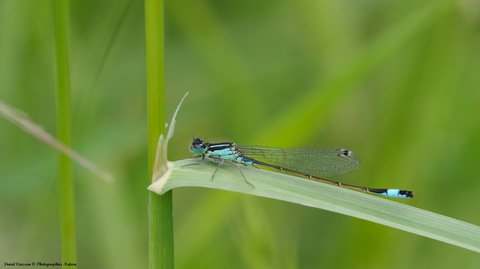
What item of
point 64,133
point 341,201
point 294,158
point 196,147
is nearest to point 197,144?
point 196,147

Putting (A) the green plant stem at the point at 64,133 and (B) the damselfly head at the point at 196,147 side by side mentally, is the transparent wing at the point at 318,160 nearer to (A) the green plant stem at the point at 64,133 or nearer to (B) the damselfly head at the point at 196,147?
(B) the damselfly head at the point at 196,147

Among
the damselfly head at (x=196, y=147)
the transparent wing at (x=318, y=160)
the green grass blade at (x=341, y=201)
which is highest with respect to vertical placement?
the damselfly head at (x=196, y=147)

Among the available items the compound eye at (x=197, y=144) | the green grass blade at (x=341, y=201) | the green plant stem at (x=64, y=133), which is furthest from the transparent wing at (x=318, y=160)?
the green plant stem at (x=64, y=133)

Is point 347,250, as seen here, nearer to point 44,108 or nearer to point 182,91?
point 182,91

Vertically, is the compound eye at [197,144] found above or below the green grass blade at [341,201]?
above

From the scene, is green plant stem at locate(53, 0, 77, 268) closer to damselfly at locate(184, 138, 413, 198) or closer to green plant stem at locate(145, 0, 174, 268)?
green plant stem at locate(145, 0, 174, 268)
